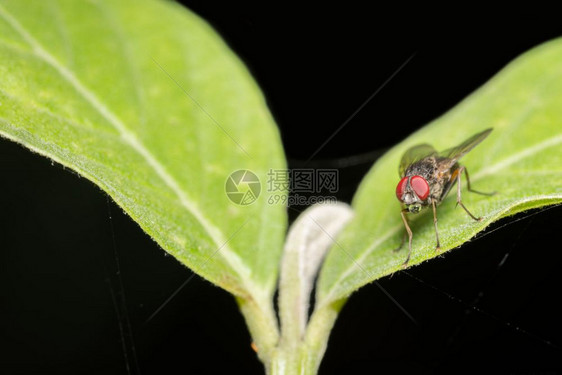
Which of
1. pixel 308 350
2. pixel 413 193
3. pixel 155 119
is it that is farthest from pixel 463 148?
pixel 155 119

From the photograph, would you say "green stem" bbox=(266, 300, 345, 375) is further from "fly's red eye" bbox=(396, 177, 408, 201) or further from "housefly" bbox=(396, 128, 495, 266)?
"fly's red eye" bbox=(396, 177, 408, 201)

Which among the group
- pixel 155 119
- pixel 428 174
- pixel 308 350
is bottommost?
pixel 428 174

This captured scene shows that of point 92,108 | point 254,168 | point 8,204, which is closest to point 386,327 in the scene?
point 254,168

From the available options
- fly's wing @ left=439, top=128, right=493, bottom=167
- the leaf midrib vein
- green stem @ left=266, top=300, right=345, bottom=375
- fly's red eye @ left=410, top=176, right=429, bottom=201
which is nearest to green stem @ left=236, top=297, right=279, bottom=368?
green stem @ left=266, top=300, right=345, bottom=375

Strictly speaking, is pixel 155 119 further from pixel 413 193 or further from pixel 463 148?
pixel 463 148

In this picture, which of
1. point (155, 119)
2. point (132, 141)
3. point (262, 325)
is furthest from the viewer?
point (155, 119)

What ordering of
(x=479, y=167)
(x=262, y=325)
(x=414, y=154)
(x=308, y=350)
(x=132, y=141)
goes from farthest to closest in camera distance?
(x=414, y=154) → (x=479, y=167) → (x=132, y=141) → (x=262, y=325) → (x=308, y=350)

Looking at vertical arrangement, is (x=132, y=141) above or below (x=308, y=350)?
above
